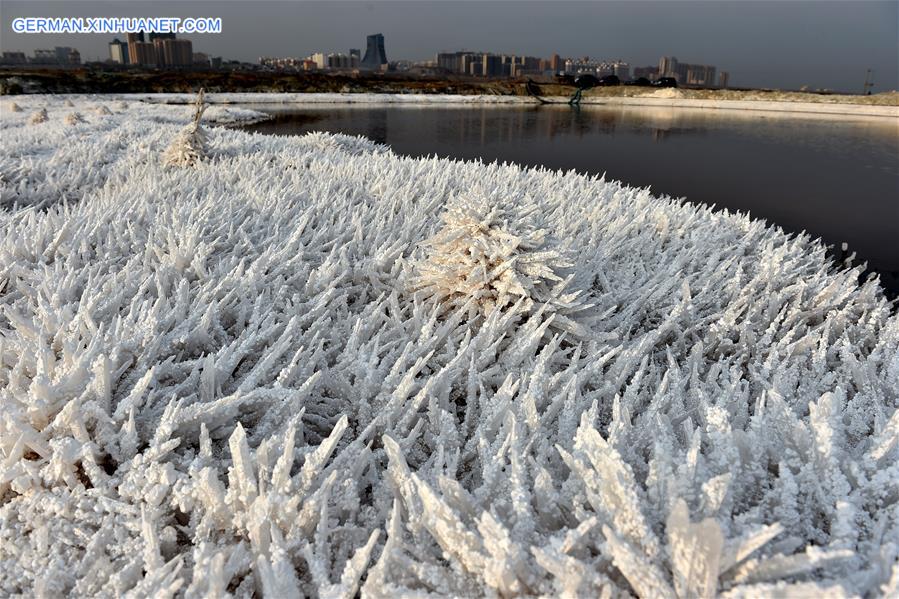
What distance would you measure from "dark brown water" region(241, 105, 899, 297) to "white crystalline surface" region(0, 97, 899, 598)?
4.75m

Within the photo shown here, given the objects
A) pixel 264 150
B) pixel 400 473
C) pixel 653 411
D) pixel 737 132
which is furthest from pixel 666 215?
pixel 737 132

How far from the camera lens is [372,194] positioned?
5.95 metres

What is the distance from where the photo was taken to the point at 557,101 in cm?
5281

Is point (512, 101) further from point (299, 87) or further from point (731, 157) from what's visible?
point (731, 157)

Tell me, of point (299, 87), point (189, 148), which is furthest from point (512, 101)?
point (189, 148)

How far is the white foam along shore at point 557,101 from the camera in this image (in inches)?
1467

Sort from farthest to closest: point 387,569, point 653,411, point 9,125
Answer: point 9,125, point 653,411, point 387,569

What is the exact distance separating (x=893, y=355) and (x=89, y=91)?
1935 inches

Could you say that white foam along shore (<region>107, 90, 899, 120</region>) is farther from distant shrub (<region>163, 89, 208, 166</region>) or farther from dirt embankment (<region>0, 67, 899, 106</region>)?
distant shrub (<region>163, 89, 208, 166</region>)

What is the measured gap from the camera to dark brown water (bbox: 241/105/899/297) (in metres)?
9.36

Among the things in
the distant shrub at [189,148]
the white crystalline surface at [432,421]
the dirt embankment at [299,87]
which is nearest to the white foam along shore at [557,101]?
the dirt embankment at [299,87]

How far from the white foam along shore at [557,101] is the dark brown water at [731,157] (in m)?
11.6

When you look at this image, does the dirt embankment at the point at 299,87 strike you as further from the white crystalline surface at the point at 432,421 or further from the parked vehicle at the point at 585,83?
the white crystalline surface at the point at 432,421

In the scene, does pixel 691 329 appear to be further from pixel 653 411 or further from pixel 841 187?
pixel 841 187
